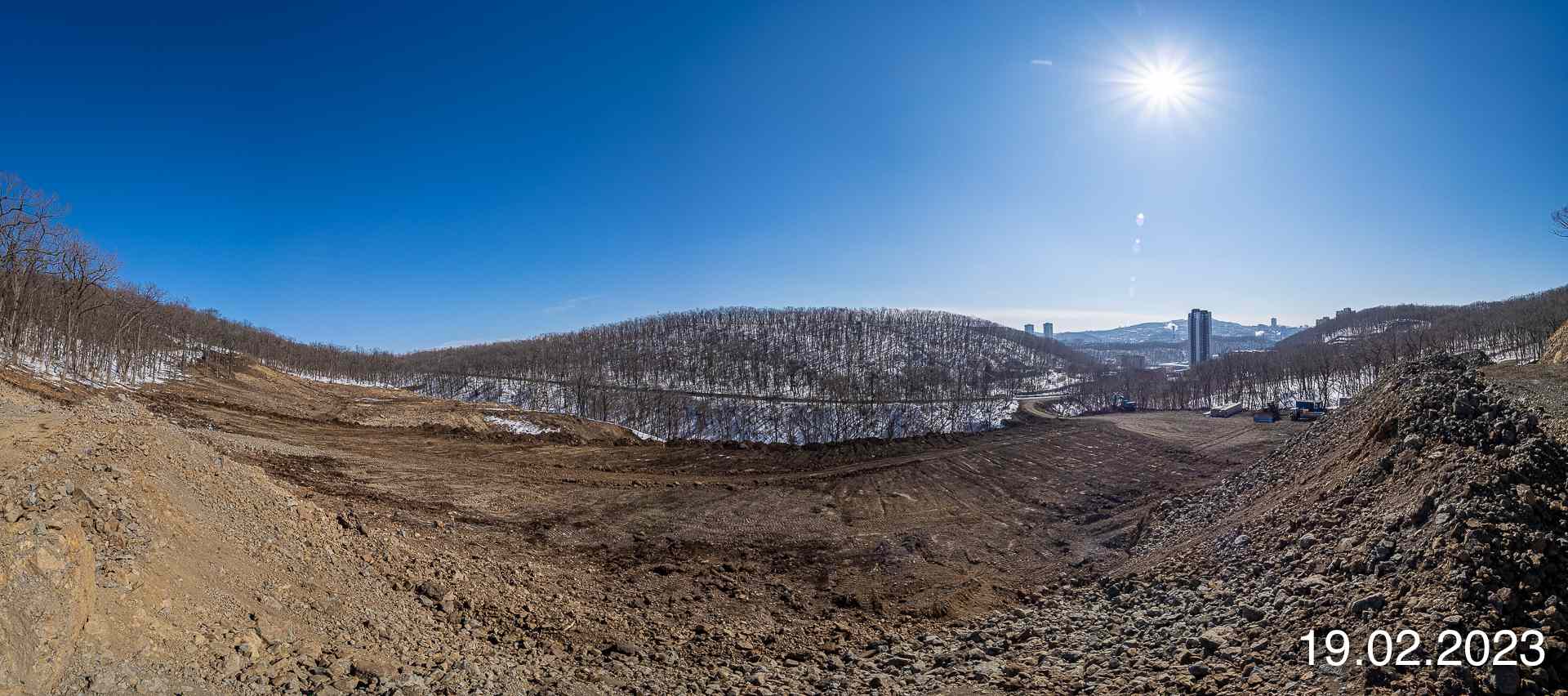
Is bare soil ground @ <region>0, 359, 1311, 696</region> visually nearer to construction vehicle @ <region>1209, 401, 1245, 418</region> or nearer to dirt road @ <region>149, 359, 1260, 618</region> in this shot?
dirt road @ <region>149, 359, 1260, 618</region>

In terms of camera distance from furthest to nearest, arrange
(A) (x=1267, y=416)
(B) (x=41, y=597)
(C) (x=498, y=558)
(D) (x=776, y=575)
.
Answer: (A) (x=1267, y=416) < (D) (x=776, y=575) < (C) (x=498, y=558) < (B) (x=41, y=597)

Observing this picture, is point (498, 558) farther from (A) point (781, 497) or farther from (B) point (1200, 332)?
(B) point (1200, 332)

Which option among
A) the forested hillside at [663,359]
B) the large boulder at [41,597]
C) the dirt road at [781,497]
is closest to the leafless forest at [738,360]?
the forested hillside at [663,359]

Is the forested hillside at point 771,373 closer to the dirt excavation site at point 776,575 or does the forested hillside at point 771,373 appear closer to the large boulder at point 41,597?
the dirt excavation site at point 776,575

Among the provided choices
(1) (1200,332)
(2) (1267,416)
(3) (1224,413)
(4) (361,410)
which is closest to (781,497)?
(4) (361,410)

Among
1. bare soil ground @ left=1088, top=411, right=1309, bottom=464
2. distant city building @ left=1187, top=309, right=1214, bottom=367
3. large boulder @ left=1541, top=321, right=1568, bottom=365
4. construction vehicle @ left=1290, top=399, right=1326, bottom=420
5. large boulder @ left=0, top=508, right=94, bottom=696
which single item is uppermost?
distant city building @ left=1187, top=309, right=1214, bottom=367

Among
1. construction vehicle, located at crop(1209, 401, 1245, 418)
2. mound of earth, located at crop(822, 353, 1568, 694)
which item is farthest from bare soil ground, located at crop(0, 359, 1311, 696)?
construction vehicle, located at crop(1209, 401, 1245, 418)
